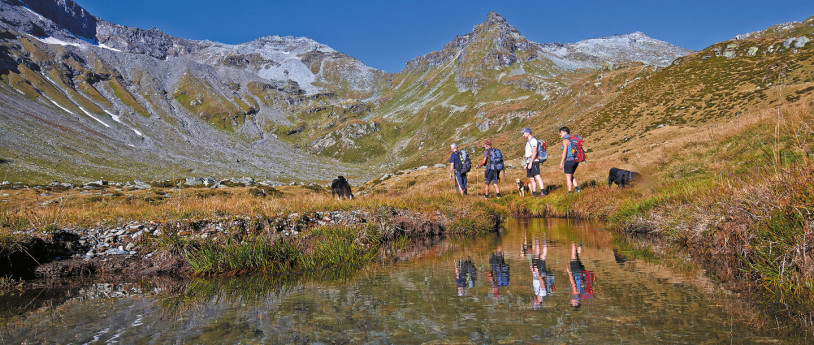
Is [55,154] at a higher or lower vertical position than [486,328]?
higher

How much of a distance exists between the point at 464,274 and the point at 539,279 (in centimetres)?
129

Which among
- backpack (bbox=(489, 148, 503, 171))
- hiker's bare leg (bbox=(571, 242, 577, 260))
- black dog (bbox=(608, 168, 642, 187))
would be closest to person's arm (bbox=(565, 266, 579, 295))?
hiker's bare leg (bbox=(571, 242, 577, 260))

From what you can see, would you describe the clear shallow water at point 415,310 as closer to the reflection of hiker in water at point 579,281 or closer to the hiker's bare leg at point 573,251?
the reflection of hiker in water at point 579,281

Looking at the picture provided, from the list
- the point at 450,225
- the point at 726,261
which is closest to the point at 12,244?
the point at 450,225

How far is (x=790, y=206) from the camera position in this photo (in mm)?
4961

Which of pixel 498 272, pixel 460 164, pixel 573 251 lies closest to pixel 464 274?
pixel 498 272

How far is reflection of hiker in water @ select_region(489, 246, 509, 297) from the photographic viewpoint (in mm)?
5752

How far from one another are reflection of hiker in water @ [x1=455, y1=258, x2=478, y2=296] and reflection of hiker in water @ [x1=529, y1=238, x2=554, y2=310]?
36.8 inches

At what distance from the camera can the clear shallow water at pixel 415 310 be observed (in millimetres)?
3930

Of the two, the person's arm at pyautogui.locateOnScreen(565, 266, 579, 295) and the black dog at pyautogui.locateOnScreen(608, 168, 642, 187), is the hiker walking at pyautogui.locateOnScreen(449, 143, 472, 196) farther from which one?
the person's arm at pyautogui.locateOnScreen(565, 266, 579, 295)

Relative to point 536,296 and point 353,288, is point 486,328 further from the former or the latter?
Answer: point 353,288

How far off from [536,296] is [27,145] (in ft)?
A: 451

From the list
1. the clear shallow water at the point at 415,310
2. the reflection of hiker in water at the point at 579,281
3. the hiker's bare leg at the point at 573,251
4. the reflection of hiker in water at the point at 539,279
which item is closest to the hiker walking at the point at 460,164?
the hiker's bare leg at the point at 573,251

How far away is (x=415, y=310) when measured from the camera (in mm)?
4855
